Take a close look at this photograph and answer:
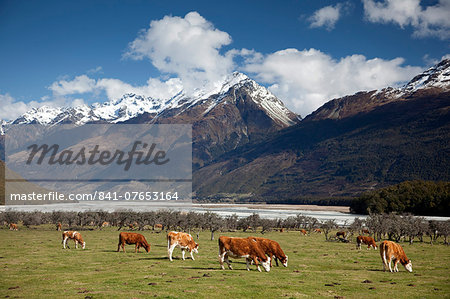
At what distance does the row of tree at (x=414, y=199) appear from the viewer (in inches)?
4990

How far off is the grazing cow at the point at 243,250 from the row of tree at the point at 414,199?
379 ft

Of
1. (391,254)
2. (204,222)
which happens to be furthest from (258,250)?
(204,222)

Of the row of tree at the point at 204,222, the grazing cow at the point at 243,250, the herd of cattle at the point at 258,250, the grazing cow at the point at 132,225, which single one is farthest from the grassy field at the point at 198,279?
the grazing cow at the point at 132,225

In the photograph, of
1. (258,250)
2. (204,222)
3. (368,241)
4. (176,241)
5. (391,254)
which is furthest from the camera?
(204,222)

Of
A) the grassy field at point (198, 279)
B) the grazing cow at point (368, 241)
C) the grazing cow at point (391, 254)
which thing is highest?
the grazing cow at point (391, 254)

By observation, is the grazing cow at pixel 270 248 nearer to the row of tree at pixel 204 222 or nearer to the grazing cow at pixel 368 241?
the grazing cow at pixel 368 241

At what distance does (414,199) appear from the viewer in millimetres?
134500

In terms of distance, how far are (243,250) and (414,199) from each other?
13034 cm

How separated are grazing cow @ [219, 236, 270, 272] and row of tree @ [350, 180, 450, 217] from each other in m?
116

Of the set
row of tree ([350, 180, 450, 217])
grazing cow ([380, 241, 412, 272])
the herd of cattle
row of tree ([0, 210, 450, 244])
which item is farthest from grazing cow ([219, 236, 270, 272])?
row of tree ([350, 180, 450, 217])

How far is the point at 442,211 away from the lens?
125 meters

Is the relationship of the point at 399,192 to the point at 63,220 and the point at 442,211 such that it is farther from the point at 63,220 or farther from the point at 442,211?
the point at 63,220

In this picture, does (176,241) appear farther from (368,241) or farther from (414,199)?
(414,199)

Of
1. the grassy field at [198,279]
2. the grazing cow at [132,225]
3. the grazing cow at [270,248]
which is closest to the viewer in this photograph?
the grassy field at [198,279]
